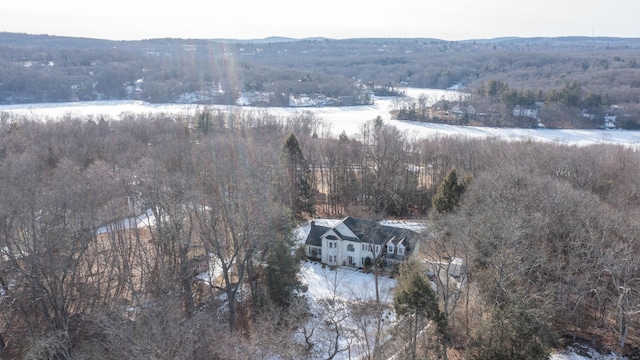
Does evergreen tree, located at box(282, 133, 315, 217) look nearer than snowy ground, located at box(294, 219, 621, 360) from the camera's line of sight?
No

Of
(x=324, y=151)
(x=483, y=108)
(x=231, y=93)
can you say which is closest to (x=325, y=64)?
(x=231, y=93)

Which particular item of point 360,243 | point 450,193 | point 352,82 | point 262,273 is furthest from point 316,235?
point 352,82

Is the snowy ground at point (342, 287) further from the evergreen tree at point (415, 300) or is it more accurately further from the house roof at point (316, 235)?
the evergreen tree at point (415, 300)

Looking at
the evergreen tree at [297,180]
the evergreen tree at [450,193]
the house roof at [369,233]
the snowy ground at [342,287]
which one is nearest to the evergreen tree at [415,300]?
the snowy ground at [342,287]

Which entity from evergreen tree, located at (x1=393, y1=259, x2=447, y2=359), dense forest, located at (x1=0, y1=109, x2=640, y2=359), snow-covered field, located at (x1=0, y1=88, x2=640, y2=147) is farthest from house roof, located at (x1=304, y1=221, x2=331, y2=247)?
snow-covered field, located at (x1=0, y1=88, x2=640, y2=147)

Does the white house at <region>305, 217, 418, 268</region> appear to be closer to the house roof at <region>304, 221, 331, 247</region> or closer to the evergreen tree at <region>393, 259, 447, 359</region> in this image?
the house roof at <region>304, 221, 331, 247</region>
